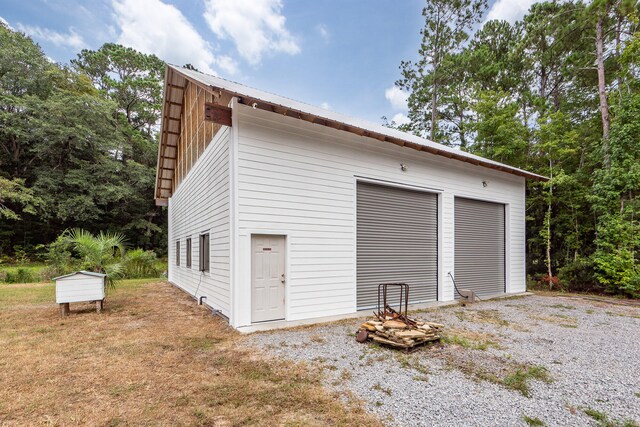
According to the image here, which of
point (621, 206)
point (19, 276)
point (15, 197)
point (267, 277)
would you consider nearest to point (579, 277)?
point (621, 206)

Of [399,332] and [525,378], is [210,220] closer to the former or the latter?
[399,332]

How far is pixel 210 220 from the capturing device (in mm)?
7227

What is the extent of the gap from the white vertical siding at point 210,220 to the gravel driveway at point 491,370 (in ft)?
6.81

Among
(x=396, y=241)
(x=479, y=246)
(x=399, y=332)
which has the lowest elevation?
(x=399, y=332)

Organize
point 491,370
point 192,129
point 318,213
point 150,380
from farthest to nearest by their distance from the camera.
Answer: point 192,129
point 318,213
point 491,370
point 150,380

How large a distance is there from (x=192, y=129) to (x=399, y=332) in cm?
802

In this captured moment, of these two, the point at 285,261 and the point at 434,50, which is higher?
the point at 434,50

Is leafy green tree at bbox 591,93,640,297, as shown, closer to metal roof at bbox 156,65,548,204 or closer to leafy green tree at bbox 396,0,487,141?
metal roof at bbox 156,65,548,204

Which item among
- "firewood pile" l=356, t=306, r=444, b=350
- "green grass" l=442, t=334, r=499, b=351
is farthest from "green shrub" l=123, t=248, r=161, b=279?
"green grass" l=442, t=334, r=499, b=351

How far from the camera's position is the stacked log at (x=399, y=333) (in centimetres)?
433

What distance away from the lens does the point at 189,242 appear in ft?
32.5

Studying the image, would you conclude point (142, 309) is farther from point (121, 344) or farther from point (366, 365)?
point (366, 365)

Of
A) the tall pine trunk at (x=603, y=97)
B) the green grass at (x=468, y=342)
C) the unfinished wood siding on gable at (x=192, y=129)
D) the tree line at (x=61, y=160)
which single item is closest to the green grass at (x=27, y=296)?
the unfinished wood siding on gable at (x=192, y=129)

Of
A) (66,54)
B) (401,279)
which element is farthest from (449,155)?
(66,54)
